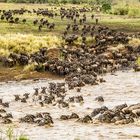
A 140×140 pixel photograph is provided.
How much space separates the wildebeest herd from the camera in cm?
2038

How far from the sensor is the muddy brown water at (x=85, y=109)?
58.5ft

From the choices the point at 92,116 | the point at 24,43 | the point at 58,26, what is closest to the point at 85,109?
the point at 92,116

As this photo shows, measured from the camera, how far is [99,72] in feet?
114

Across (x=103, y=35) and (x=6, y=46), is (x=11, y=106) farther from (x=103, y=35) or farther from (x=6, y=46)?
(x=103, y=35)

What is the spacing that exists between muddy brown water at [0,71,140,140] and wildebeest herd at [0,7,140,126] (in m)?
0.41

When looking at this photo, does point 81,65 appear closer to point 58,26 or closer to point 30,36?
point 30,36

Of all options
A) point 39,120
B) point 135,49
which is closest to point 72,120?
point 39,120

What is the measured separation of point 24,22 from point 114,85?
96.5 feet

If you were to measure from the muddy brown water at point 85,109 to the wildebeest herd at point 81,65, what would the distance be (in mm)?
410

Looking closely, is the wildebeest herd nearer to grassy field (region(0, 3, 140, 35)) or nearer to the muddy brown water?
the muddy brown water

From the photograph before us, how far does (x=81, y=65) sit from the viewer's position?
3481 centimetres

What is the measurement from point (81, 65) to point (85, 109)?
11895 mm

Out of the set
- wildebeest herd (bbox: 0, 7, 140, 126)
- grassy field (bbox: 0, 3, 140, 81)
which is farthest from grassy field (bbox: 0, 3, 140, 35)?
wildebeest herd (bbox: 0, 7, 140, 126)

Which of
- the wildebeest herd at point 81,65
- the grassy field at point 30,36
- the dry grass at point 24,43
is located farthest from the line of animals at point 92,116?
the dry grass at point 24,43
